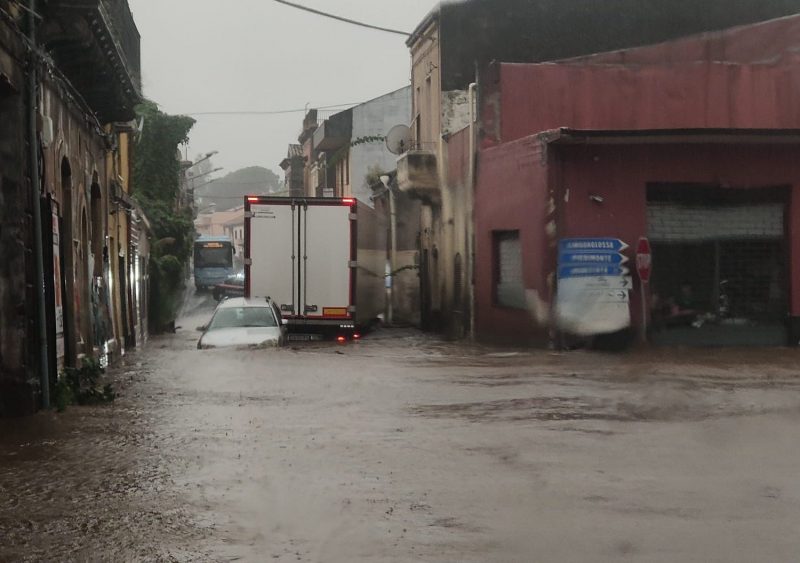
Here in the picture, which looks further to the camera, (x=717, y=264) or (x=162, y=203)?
(x=162, y=203)

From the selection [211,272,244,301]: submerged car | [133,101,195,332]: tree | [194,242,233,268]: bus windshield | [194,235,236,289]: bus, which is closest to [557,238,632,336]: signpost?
[133,101,195,332]: tree

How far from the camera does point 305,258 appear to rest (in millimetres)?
26312

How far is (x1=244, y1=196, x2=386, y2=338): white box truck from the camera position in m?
26.1

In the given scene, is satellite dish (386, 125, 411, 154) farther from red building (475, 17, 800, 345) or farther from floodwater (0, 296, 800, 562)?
floodwater (0, 296, 800, 562)

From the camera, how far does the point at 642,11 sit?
34312mm

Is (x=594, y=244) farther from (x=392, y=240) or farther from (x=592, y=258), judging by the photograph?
(x=392, y=240)

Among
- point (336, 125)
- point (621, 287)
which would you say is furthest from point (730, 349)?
point (336, 125)

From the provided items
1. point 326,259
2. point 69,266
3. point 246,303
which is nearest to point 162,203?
point 326,259

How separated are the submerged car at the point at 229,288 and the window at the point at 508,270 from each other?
33.8 meters

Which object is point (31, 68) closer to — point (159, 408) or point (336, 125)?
point (159, 408)

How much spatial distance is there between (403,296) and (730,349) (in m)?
19.0

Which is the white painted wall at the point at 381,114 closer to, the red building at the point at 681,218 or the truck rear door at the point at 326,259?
the truck rear door at the point at 326,259

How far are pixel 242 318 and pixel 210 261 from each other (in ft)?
157

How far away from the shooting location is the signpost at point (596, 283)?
22047mm
